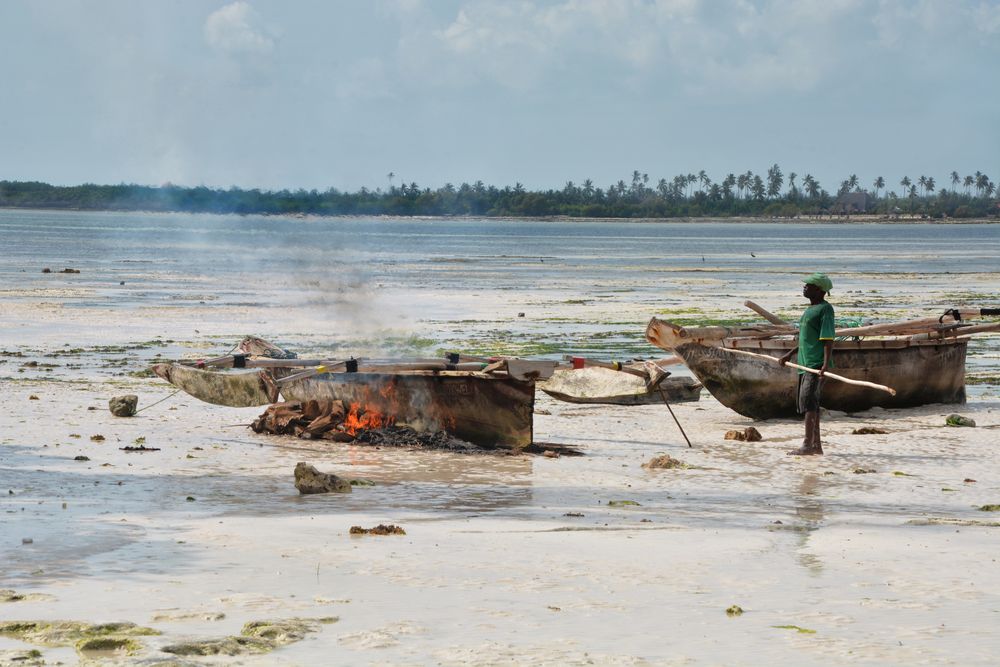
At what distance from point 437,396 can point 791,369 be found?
14.4 ft

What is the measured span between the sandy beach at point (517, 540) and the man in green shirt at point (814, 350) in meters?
0.47

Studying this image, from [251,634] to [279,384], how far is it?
808cm

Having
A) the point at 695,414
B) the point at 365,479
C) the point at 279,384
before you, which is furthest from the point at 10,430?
the point at 695,414

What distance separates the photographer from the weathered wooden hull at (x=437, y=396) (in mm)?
13492

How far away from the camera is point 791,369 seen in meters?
15.7

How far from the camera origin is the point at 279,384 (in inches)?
575

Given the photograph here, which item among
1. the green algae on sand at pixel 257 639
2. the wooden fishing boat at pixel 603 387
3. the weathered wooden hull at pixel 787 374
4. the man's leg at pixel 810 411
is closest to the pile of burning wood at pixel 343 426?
the wooden fishing boat at pixel 603 387

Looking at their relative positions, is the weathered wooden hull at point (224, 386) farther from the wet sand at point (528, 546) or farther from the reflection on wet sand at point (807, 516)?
the reflection on wet sand at point (807, 516)

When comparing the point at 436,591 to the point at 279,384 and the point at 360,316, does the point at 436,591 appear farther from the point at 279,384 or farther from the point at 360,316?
the point at 360,316

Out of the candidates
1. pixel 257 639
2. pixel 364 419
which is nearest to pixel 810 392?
pixel 364 419

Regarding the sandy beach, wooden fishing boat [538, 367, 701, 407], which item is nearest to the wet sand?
the sandy beach

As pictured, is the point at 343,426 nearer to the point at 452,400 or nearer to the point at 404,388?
the point at 404,388

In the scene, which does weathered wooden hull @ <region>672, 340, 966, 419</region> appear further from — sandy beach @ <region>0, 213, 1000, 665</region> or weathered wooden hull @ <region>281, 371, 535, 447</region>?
weathered wooden hull @ <region>281, 371, 535, 447</region>

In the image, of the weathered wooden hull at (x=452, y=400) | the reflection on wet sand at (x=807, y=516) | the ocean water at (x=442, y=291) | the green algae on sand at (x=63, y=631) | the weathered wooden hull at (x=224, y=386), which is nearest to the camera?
the green algae on sand at (x=63, y=631)
